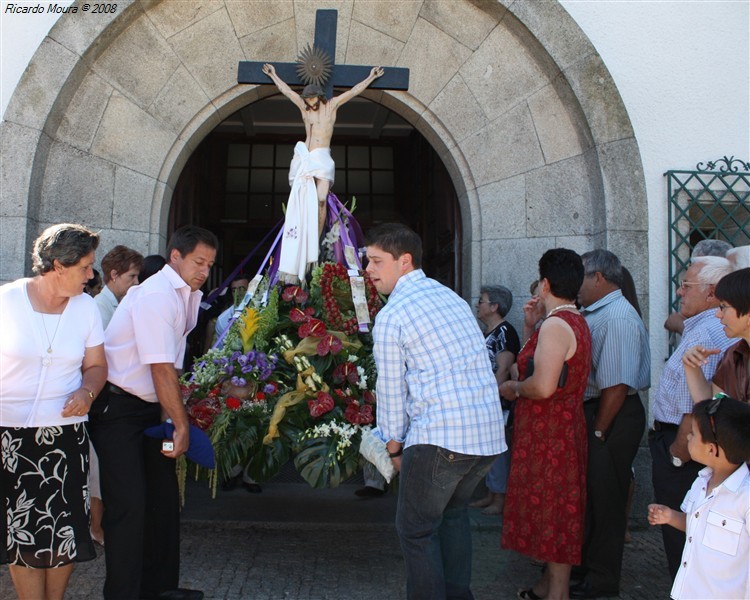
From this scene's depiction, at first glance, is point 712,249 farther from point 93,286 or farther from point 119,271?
point 93,286

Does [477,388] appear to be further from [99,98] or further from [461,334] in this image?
[99,98]

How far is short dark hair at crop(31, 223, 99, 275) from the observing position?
10.6 ft

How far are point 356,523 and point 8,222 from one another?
332cm

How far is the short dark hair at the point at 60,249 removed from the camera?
3234 millimetres

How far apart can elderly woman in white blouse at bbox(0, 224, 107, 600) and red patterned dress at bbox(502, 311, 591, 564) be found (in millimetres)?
2061

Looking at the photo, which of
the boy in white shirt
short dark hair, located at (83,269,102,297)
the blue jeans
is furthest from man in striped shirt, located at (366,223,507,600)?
short dark hair, located at (83,269,102,297)

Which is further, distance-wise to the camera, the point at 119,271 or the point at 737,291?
the point at 119,271

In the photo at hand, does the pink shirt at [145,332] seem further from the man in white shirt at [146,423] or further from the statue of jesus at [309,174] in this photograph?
the statue of jesus at [309,174]

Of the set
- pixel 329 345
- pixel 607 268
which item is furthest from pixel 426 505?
pixel 607 268

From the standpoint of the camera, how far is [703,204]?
588cm

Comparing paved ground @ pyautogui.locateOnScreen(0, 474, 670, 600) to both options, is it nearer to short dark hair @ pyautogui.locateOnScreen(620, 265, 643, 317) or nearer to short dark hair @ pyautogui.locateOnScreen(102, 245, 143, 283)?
short dark hair @ pyautogui.locateOnScreen(620, 265, 643, 317)

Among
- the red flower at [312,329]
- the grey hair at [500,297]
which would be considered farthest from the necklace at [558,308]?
the grey hair at [500,297]

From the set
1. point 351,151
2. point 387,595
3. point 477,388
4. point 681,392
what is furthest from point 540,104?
point 351,151

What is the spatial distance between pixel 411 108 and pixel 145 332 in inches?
131
